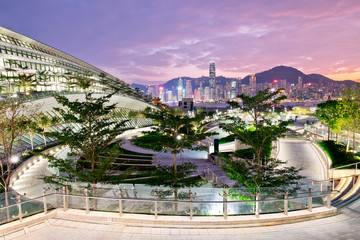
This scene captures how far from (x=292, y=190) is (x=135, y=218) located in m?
6.12

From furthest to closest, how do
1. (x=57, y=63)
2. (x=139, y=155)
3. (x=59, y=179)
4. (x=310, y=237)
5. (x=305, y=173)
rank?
1. (x=57, y=63)
2. (x=139, y=155)
3. (x=305, y=173)
4. (x=59, y=179)
5. (x=310, y=237)

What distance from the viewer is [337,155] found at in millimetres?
19453

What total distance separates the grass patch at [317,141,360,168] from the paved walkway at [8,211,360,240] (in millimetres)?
12574

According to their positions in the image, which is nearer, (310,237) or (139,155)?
(310,237)

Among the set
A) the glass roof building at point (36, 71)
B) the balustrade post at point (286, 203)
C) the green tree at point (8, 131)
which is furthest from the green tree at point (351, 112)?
the green tree at point (8, 131)

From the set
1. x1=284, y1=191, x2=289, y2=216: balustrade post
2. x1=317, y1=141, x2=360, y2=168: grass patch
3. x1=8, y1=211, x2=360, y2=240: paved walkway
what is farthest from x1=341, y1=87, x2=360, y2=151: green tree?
x1=284, y1=191, x2=289, y2=216: balustrade post

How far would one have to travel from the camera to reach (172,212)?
7.51m

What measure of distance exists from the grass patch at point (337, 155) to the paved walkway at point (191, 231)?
12574 millimetres

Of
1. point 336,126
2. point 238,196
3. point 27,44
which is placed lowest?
point 238,196

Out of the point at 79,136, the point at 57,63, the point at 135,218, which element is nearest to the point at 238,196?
the point at 135,218

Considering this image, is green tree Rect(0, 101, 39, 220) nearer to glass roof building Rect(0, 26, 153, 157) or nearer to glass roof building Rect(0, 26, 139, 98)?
glass roof building Rect(0, 26, 153, 157)

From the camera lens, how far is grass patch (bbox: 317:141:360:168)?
56.1 ft

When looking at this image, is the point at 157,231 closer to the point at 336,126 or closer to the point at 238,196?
the point at 238,196

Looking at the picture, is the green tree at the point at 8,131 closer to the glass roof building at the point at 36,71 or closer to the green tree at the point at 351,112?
the glass roof building at the point at 36,71
